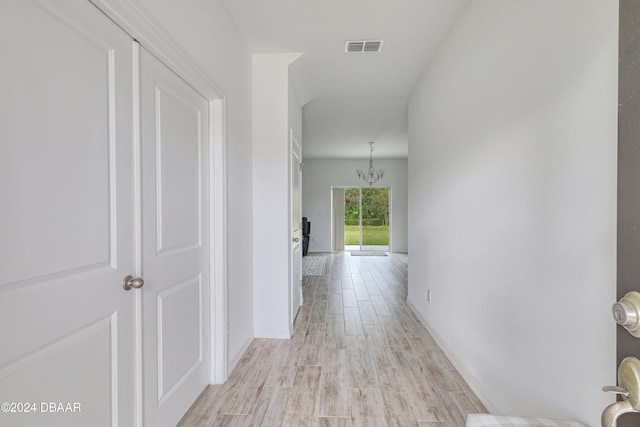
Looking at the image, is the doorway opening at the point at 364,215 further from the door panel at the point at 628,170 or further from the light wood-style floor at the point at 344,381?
the door panel at the point at 628,170

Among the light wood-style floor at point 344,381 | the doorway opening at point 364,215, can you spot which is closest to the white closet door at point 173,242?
the light wood-style floor at point 344,381

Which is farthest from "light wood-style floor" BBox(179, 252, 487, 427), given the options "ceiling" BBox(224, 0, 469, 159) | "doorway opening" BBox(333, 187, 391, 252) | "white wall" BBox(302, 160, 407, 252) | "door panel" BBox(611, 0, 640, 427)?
"doorway opening" BBox(333, 187, 391, 252)

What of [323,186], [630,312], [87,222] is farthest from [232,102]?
[323,186]

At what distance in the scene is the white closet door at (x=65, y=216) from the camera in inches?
32.8

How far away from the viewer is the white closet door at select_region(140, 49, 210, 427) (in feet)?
4.75

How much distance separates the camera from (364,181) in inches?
358

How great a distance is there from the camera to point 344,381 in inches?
86.1

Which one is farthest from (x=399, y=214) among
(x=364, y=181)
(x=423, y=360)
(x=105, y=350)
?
(x=105, y=350)

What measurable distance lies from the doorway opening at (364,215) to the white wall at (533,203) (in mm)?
6801

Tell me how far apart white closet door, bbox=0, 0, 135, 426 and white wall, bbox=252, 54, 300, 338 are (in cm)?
164

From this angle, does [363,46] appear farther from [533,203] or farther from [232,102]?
[533,203]

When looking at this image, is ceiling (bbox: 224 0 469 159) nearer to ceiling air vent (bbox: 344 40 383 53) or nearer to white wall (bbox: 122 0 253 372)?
ceiling air vent (bbox: 344 40 383 53)

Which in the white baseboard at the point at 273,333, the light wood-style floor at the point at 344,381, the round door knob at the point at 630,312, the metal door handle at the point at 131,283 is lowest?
the light wood-style floor at the point at 344,381

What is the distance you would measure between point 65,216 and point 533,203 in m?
1.86
